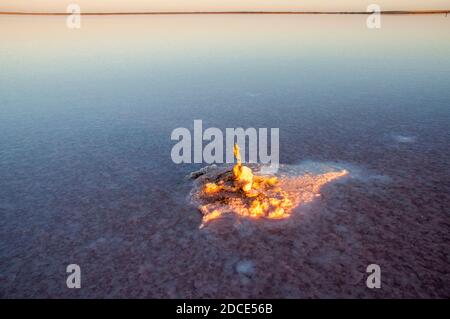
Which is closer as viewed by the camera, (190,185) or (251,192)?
(251,192)

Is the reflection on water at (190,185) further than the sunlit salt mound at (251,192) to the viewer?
No

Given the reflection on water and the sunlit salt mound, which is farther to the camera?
the sunlit salt mound
